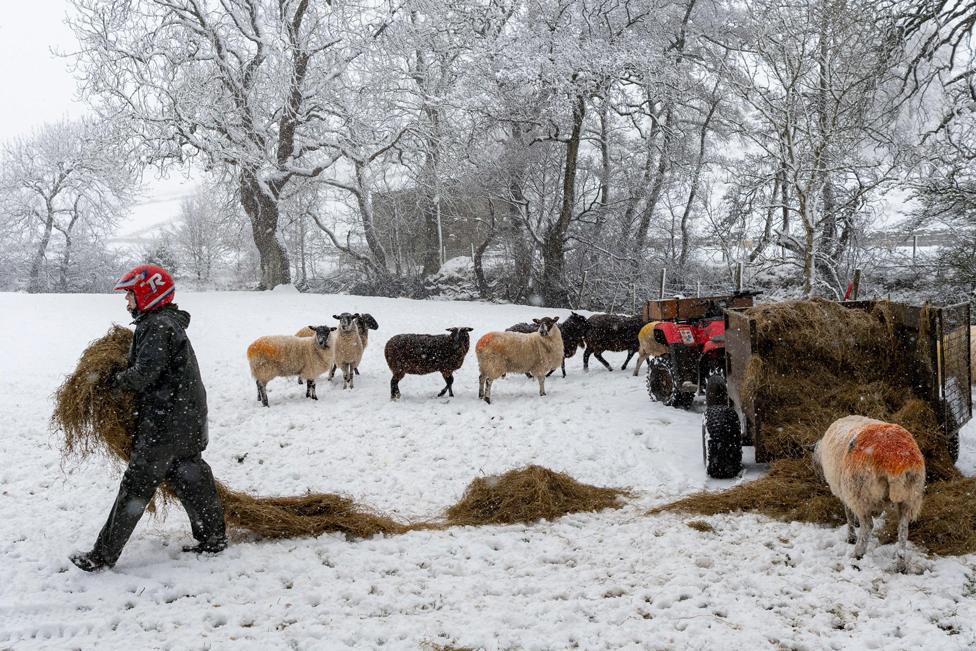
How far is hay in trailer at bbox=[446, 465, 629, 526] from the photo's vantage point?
5.50 metres

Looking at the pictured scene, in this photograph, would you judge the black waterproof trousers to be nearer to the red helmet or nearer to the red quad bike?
the red helmet

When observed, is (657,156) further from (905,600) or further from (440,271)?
(905,600)

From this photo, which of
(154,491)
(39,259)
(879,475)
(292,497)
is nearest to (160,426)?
(154,491)

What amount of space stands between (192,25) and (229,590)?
2269 centimetres

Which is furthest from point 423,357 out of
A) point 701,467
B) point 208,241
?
point 208,241

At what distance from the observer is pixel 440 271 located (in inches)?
1153

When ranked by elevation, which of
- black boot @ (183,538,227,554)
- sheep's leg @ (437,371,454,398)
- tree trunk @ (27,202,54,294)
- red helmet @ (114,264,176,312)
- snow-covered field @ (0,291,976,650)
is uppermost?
tree trunk @ (27,202,54,294)

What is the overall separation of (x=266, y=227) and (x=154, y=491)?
21.5 m

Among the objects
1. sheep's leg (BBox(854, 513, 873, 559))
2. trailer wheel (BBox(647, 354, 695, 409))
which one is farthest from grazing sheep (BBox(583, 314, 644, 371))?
sheep's leg (BBox(854, 513, 873, 559))

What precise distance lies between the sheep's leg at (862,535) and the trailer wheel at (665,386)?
4.80m

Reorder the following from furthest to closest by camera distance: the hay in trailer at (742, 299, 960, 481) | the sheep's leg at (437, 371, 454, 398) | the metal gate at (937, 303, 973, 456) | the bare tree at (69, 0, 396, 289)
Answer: the bare tree at (69, 0, 396, 289) < the sheep's leg at (437, 371, 454, 398) < the hay in trailer at (742, 299, 960, 481) < the metal gate at (937, 303, 973, 456)

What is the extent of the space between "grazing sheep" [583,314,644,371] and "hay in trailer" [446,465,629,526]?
7.03 m

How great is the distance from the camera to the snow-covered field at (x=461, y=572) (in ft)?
11.9

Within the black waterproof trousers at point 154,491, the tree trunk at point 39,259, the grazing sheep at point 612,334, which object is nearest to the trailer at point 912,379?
the black waterproof trousers at point 154,491
